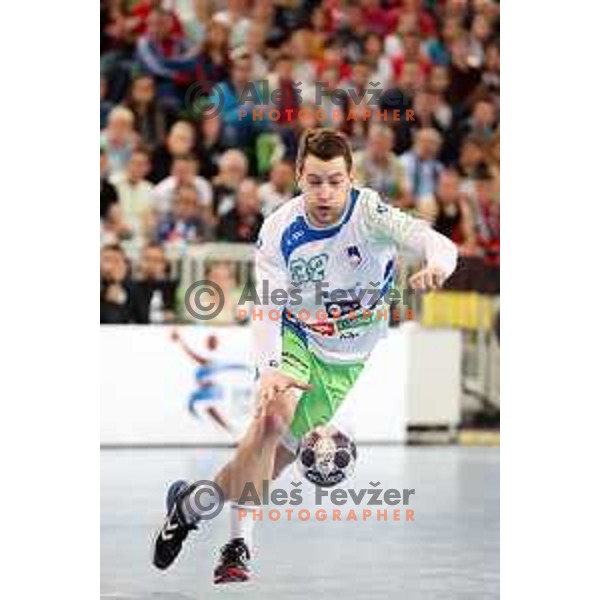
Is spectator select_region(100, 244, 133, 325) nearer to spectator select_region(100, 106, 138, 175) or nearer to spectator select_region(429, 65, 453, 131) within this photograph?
spectator select_region(100, 106, 138, 175)

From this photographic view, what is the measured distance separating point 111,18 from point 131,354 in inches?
85.8

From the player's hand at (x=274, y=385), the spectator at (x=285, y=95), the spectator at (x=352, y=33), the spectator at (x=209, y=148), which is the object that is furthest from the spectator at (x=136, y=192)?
the player's hand at (x=274, y=385)

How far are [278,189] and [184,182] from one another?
332cm

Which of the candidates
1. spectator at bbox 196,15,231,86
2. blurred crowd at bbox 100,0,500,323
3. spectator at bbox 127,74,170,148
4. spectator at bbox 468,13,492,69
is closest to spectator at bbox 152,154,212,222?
blurred crowd at bbox 100,0,500,323

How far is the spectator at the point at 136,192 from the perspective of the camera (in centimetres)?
998

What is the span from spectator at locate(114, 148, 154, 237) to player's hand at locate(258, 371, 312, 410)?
501 cm

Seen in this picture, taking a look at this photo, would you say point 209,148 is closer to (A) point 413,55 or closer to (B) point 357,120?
(A) point 413,55

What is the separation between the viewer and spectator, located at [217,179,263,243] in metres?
8.27
